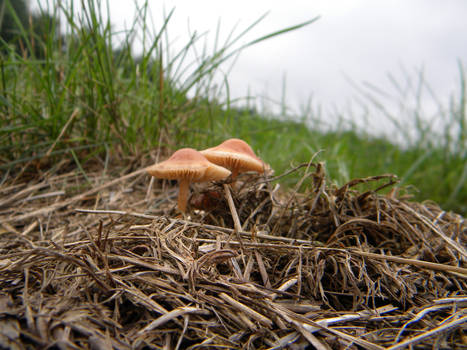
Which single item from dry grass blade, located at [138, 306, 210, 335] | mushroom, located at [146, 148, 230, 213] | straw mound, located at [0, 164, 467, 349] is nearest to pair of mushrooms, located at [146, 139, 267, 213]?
mushroom, located at [146, 148, 230, 213]

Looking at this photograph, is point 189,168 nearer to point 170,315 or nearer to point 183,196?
point 183,196

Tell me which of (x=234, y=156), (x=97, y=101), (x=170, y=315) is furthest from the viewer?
(x=97, y=101)

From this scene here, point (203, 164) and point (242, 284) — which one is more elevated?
point (203, 164)

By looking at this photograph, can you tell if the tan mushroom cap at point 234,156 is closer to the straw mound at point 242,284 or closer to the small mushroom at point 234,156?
the small mushroom at point 234,156

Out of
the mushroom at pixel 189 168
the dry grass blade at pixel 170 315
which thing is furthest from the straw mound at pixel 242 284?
the mushroom at pixel 189 168

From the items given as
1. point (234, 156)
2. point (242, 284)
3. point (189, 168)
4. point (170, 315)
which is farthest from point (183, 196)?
point (170, 315)

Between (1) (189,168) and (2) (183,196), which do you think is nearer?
(1) (189,168)

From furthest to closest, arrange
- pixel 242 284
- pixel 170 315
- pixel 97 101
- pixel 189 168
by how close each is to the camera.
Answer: pixel 97 101, pixel 189 168, pixel 242 284, pixel 170 315
